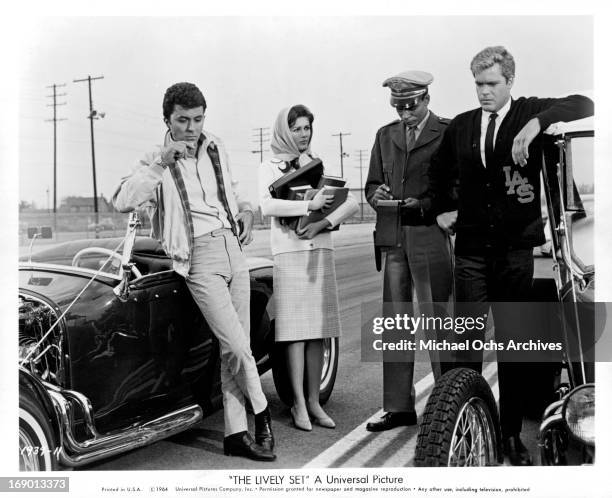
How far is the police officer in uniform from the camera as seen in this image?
3.42m

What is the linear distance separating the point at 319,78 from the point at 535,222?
1.31m

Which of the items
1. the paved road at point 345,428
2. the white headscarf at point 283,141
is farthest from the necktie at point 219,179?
the white headscarf at point 283,141

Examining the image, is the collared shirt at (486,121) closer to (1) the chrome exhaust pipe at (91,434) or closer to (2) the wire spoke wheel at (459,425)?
(2) the wire spoke wheel at (459,425)

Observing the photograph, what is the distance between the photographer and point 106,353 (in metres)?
2.88

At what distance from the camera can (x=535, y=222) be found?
10.6ft

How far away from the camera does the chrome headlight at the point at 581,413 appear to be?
2.83 metres

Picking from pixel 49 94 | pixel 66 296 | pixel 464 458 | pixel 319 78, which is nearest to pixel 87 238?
pixel 66 296

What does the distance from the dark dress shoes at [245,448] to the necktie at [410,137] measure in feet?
5.43

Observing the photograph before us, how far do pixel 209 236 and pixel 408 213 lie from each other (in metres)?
1.03

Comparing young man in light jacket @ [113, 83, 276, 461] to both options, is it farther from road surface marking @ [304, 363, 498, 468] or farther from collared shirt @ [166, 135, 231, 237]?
road surface marking @ [304, 363, 498, 468]

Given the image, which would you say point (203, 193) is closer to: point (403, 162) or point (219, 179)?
point (219, 179)

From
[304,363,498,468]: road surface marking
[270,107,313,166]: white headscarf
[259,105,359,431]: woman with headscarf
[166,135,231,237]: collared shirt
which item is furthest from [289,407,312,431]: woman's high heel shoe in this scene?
[270,107,313,166]: white headscarf

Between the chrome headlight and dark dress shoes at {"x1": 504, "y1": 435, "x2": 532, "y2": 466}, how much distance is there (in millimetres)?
344

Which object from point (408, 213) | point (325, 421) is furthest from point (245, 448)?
point (408, 213)
